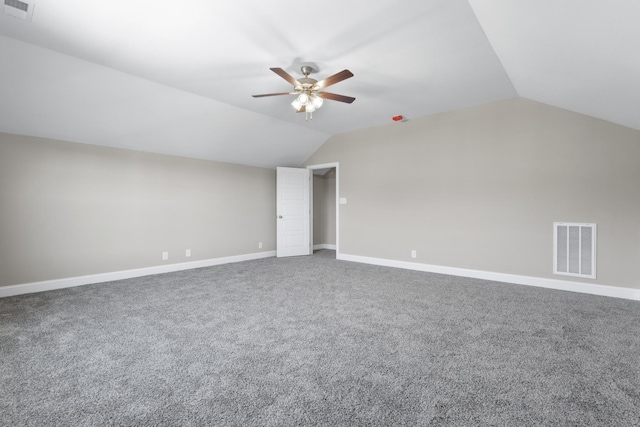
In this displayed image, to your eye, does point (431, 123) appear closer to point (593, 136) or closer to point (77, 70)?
point (593, 136)

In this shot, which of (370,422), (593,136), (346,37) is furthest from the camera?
(593,136)

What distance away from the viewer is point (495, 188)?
4391mm

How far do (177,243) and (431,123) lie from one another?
4995 mm

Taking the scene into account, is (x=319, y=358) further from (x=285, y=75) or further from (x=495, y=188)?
(x=495, y=188)

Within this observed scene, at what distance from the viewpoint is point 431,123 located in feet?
16.4

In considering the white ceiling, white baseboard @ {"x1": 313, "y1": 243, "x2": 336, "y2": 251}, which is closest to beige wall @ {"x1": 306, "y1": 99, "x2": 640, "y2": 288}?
the white ceiling

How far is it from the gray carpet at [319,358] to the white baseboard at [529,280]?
0.21 metres

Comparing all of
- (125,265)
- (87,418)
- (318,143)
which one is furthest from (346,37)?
(125,265)

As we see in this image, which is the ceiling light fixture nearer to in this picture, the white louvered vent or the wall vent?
the wall vent

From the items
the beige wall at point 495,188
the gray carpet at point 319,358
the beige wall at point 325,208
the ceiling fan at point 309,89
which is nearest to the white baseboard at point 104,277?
the gray carpet at point 319,358

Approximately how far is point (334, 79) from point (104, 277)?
172 inches

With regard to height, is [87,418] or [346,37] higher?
[346,37]

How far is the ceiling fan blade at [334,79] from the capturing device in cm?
277

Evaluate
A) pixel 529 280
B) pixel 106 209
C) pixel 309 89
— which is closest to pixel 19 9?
pixel 309 89
